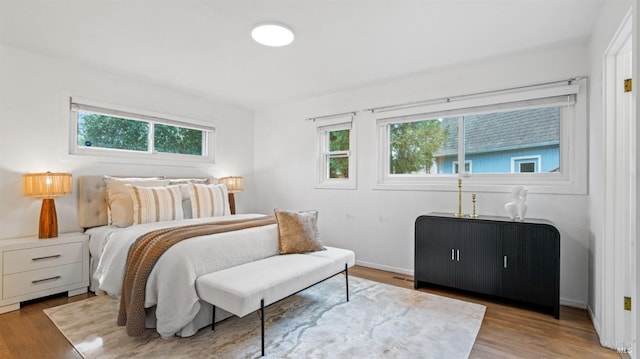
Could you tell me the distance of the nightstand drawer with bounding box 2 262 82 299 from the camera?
256cm

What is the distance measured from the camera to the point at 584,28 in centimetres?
249

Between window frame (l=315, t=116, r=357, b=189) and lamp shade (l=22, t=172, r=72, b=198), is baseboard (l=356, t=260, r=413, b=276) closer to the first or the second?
window frame (l=315, t=116, r=357, b=189)

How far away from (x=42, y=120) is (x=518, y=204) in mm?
4700

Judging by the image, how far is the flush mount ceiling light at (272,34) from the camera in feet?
7.99

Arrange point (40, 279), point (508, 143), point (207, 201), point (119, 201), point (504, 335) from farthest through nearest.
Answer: point (207, 201) → point (508, 143) → point (119, 201) → point (40, 279) → point (504, 335)

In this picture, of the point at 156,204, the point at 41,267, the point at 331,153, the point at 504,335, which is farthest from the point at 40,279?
the point at 504,335

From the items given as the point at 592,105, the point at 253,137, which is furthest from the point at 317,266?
the point at 253,137

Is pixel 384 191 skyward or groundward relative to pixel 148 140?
groundward

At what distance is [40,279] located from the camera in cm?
272

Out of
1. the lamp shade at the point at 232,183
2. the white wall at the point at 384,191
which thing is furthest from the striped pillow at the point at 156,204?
the white wall at the point at 384,191

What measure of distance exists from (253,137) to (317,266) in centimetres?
335

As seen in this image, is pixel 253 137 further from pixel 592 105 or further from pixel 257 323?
pixel 592 105

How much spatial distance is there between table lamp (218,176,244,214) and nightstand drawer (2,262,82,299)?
6.37 ft

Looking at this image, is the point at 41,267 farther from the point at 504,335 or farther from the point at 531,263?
the point at 531,263
